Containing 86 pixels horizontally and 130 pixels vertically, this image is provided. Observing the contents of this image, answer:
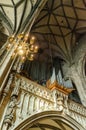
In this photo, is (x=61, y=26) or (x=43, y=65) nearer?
(x=61, y=26)

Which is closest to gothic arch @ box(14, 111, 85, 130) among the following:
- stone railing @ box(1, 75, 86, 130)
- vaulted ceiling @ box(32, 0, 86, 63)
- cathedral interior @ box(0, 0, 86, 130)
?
cathedral interior @ box(0, 0, 86, 130)

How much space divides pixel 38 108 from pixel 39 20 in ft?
25.9

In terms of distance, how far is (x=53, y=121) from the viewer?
8.86 m

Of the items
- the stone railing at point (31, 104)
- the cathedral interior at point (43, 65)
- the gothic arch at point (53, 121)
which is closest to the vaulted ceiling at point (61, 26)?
the cathedral interior at point (43, 65)

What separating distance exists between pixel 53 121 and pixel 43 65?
7272mm

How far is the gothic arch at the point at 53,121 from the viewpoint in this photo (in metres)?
7.62

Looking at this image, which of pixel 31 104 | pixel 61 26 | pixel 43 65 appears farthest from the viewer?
pixel 43 65

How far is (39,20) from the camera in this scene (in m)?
13.7

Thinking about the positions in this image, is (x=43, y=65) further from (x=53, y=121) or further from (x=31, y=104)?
(x=31, y=104)

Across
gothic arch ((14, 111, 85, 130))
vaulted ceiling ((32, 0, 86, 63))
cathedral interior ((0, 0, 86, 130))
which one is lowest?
gothic arch ((14, 111, 85, 130))

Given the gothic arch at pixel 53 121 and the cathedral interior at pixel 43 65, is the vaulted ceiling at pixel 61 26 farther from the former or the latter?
the gothic arch at pixel 53 121

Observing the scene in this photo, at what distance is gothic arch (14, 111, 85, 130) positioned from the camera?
7.62 m

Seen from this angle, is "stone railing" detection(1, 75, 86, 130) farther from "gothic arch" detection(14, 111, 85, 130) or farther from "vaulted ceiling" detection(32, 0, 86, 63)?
"vaulted ceiling" detection(32, 0, 86, 63)

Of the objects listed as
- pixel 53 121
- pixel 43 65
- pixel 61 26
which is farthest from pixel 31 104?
pixel 61 26
